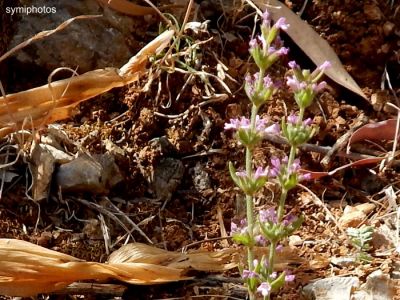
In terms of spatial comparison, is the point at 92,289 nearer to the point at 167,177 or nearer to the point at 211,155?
the point at 167,177

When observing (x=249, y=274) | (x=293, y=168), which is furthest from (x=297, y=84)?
(x=249, y=274)

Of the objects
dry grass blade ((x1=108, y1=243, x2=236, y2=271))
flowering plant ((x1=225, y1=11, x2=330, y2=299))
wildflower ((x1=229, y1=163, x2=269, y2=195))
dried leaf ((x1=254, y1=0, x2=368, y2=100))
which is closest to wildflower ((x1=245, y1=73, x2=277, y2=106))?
flowering plant ((x1=225, y1=11, x2=330, y2=299))

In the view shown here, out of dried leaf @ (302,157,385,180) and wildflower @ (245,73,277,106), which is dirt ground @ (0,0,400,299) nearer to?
dried leaf @ (302,157,385,180)

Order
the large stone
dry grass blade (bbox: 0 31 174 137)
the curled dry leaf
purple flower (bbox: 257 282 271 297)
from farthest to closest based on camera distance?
the large stone < dry grass blade (bbox: 0 31 174 137) < the curled dry leaf < purple flower (bbox: 257 282 271 297)

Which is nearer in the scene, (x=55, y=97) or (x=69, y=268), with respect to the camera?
(x=69, y=268)

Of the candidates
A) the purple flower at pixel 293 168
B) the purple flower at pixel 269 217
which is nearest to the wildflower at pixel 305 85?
the purple flower at pixel 293 168

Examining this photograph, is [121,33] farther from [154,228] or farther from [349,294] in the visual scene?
[349,294]
